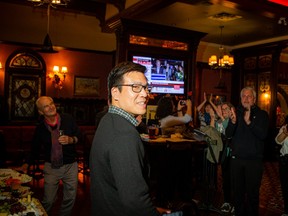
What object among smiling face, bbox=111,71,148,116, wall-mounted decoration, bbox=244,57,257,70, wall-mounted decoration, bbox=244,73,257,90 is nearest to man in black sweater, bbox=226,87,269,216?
smiling face, bbox=111,71,148,116

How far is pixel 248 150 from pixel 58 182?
2.31 m

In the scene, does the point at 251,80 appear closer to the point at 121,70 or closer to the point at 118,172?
the point at 121,70

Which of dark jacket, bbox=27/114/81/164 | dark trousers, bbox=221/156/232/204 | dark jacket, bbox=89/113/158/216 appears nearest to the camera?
dark jacket, bbox=89/113/158/216

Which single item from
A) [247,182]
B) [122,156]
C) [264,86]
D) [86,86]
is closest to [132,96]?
[122,156]

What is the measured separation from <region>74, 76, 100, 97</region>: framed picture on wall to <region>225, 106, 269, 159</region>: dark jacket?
22.6 ft

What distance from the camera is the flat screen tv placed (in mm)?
6590

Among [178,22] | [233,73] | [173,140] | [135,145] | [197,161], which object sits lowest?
[197,161]

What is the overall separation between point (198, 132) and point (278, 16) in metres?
2.52

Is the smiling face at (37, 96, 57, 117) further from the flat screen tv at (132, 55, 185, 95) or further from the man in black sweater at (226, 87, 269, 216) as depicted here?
the flat screen tv at (132, 55, 185, 95)

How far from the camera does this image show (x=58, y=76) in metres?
9.61

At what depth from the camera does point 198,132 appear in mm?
5004

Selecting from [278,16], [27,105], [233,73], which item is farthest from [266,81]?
[27,105]

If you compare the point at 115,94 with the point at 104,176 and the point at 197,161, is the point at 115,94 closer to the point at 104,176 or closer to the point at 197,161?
the point at 104,176

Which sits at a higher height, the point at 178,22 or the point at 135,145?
the point at 178,22
